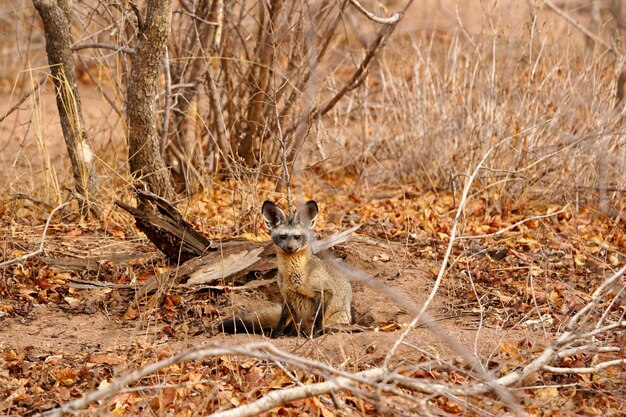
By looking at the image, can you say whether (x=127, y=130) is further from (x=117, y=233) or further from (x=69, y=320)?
(x=69, y=320)

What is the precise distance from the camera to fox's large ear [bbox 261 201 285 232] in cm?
769

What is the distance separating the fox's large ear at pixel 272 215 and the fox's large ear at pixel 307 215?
0.48ft

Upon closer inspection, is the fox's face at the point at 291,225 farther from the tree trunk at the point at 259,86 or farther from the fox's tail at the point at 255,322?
the tree trunk at the point at 259,86

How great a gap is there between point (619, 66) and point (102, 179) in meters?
6.00

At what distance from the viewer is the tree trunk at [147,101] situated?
8.00m

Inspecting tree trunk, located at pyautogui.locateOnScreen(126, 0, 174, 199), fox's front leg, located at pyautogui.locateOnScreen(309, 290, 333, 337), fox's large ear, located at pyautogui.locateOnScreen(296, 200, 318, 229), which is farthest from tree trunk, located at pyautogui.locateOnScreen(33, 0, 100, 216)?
fox's front leg, located at pyautogui.locateOnScreen(309, 290, 333, 337)

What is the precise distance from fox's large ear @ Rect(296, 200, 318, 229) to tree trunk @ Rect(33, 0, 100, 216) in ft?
7.76

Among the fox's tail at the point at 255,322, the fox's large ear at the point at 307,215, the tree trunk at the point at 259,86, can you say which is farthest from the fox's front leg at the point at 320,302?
the tree trunk at the point at 259,86

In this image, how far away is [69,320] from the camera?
7285 millimetres

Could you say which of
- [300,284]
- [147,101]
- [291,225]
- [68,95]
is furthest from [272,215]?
[68,95]

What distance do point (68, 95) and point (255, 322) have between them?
3010 mm

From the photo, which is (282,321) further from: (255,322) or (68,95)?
(68,95)

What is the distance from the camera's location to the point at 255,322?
761 centimetres

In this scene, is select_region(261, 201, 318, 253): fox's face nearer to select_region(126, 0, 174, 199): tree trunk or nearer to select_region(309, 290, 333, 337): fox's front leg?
select_region(309, 290, 333, 337): fox's front leg
